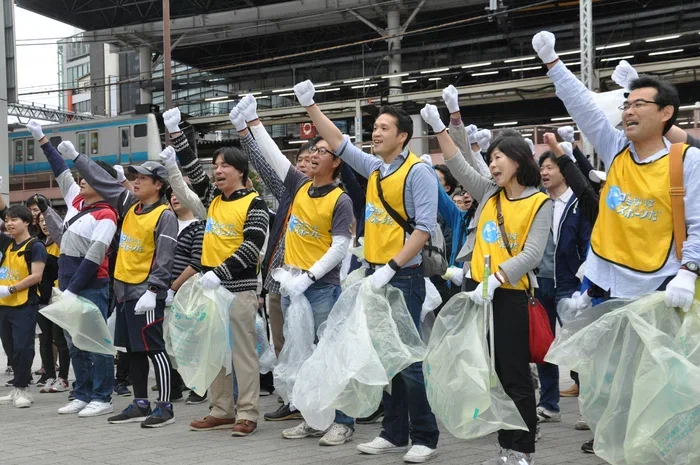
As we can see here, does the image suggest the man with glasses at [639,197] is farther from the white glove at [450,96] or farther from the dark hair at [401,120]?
the dark hair at [401,120]

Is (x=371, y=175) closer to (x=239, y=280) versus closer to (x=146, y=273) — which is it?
(x=239, y=280)

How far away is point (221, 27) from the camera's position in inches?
1390

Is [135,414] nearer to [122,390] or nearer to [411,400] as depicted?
[122,390]

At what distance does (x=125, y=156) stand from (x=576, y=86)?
2530 cm

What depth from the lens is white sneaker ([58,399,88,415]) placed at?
6715mm

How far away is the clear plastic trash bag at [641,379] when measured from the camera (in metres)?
3.39

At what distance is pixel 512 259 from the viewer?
423cm

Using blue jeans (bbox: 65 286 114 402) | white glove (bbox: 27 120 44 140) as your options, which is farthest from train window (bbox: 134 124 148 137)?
blue jeans (bbox: 65 286 114 402)

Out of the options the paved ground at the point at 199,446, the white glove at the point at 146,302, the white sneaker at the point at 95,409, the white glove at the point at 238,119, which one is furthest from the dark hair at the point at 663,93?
the white sneaker at the point at 95,409

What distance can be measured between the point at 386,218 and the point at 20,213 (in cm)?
441

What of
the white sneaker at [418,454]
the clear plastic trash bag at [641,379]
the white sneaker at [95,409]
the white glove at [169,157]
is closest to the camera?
the clear plastic trash bag at [641,379]

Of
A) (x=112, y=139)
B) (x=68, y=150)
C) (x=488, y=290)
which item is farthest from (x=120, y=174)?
(x=112, y=139)

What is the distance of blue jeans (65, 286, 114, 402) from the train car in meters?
20.4

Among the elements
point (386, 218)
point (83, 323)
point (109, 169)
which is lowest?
point (83, 323)
